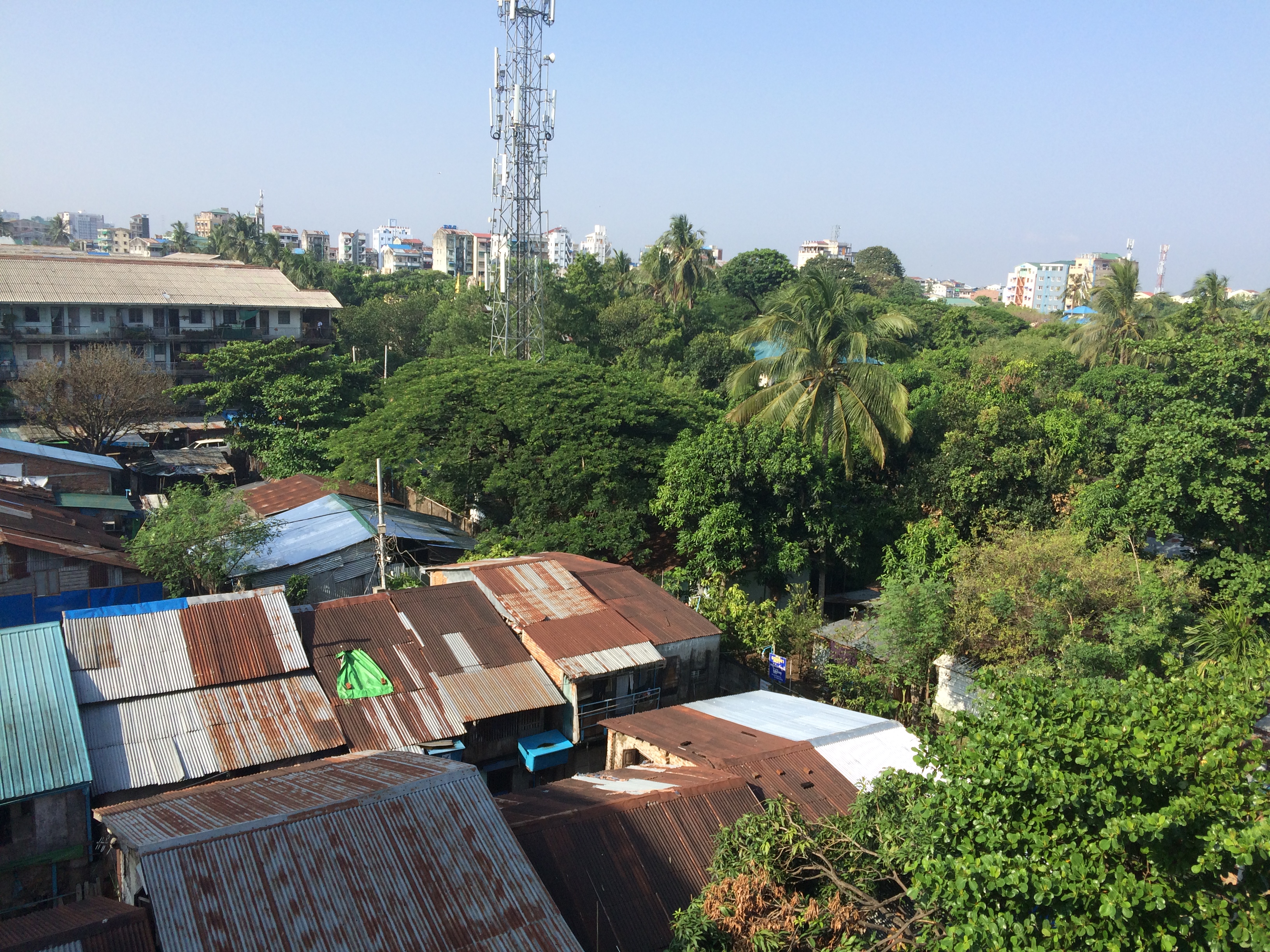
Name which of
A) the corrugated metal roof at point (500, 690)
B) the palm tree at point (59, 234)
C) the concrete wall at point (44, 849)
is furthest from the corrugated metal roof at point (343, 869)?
the palm tree at point (59, 234)

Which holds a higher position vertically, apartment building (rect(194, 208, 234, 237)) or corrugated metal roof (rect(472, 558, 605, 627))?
apartment building (rect(194, 208, 234, 237))

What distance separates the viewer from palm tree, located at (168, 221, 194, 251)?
69.6 metres

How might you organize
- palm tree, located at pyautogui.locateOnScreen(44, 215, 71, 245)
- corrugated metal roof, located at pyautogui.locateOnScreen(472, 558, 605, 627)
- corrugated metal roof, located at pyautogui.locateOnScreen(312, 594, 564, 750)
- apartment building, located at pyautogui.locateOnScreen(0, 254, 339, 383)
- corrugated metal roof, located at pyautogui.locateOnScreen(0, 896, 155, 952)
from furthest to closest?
palm tree, located at pyautogui.locateOnScreen(44, 215, 71, 245)
apartment building, located at pyautogui.locateOnScreen(0, 254, 339, 383)
corrugated metal roof, located at pyautogui.locateOnScreen(472, 558, 605, 627)
corrugated metal roof, located at pyautogui.locateOnScreen(312, 594, 564, 750)
corrugated metal roof, located at pyautogui.locateOnScreen(0, 896, 155, 952)

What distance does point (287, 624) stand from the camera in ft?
45.8

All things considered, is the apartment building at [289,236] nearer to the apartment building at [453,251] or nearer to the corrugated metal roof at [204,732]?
the apartment building at [453,251]

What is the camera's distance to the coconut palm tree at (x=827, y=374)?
70.3ft

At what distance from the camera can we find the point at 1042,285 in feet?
527

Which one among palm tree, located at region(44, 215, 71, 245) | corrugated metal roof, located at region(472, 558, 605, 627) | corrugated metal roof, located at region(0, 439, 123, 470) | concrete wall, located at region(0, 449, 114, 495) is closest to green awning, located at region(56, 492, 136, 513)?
concrete wall, located at region(0, 449, 114, 495)

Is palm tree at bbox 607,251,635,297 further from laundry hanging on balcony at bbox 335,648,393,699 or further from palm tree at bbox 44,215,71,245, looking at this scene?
palm tree at bbox 44,215,71,245

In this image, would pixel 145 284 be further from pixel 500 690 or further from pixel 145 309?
pixel 500 690

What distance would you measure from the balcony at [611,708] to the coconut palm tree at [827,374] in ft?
28.8

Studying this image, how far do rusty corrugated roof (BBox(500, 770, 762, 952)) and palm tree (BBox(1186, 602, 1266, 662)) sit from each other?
30.1ft

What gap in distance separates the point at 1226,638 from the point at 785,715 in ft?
25.1

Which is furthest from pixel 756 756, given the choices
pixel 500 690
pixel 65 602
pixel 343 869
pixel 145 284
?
pixel 145 284
